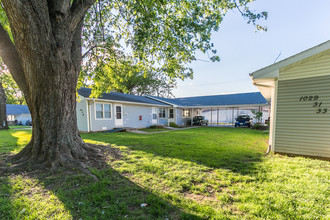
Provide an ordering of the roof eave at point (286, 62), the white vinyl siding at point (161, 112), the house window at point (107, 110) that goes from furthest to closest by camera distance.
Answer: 1. the white vinyl siding at point (161, 112)
2. the house window at point (107, 110)
3. the roof eave at point (286, 62)

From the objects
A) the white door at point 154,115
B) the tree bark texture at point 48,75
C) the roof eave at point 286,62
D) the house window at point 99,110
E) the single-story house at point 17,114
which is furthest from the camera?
the single-story house at point 17,114

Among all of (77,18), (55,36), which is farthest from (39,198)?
(77,18)

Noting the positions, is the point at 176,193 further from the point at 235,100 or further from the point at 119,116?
the point at 235,100

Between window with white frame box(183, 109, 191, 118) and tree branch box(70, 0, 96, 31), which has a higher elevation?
tree branch box(70, 0, 96, 31)

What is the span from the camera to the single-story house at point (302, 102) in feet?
14.3

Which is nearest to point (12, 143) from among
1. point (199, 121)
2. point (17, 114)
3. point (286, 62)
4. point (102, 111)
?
point (102, 111)

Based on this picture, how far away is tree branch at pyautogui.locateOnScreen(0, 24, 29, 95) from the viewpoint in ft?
12.3

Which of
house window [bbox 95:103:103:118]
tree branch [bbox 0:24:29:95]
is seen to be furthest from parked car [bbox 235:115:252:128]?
tree branch [bbox 0:24:29:95]

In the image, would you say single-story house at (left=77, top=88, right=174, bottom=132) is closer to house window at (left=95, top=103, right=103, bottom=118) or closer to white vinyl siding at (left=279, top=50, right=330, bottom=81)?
house window at (left=95, top=103, right=103, bottom=118)

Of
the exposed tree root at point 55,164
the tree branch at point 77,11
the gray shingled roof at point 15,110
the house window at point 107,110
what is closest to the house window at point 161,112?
the house window at point 107,110

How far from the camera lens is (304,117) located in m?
4.63

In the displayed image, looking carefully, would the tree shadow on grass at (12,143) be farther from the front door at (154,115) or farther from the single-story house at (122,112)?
the front door at (154,115)

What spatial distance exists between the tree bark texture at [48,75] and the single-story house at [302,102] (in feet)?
18.5

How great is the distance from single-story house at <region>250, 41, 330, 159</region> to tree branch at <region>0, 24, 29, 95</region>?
6.82 metres
